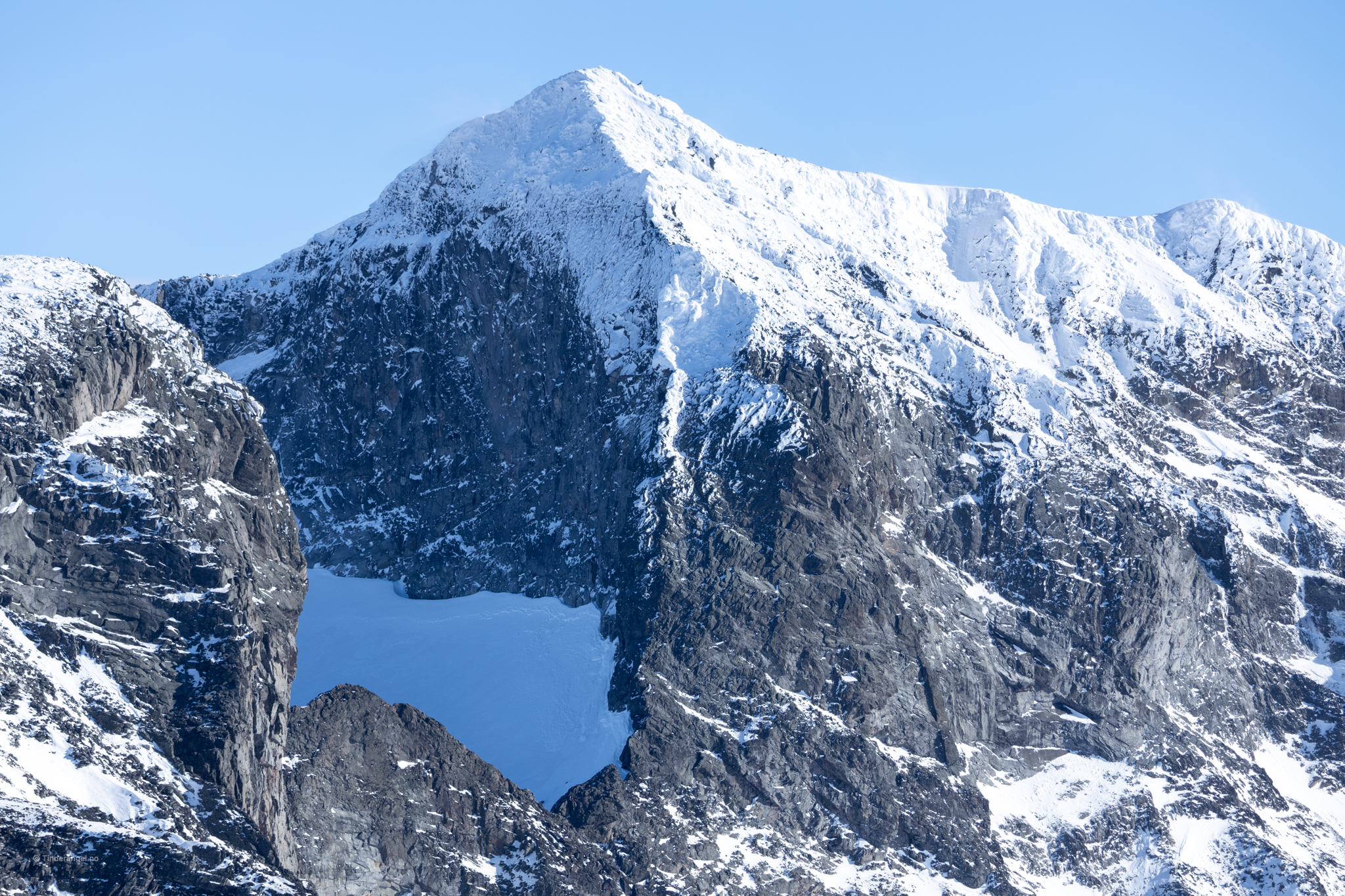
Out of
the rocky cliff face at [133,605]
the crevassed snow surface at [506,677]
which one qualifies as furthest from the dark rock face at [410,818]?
the crevassed snow surface at [506,677]

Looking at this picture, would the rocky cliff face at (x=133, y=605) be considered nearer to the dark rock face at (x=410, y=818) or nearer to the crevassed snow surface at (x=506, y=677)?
the dark rock face at (x=410, y=818)

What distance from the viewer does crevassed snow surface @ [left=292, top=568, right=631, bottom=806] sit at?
171250 millimetres

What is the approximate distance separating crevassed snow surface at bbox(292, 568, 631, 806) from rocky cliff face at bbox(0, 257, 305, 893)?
25.0 metres

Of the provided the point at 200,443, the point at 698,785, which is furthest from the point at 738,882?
the point at 200,443

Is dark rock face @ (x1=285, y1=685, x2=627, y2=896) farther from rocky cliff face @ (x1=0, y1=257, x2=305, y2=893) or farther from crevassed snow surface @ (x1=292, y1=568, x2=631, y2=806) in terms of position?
crevassed snow surface @ (x1=292, y1=568, x2=631, y2=806)

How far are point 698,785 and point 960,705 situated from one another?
109ft

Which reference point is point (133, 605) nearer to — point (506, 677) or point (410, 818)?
point (410, 818)

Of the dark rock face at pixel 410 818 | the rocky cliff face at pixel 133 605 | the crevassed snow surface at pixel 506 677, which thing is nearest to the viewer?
the rocky cliff face at pixel 133 605

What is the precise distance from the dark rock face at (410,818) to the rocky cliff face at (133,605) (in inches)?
175

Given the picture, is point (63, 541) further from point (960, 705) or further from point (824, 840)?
point (960, 705)

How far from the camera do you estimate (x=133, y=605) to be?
142500 mm

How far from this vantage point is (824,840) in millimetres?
168250

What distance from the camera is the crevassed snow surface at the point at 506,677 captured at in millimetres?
171250

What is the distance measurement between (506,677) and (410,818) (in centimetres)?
3240
